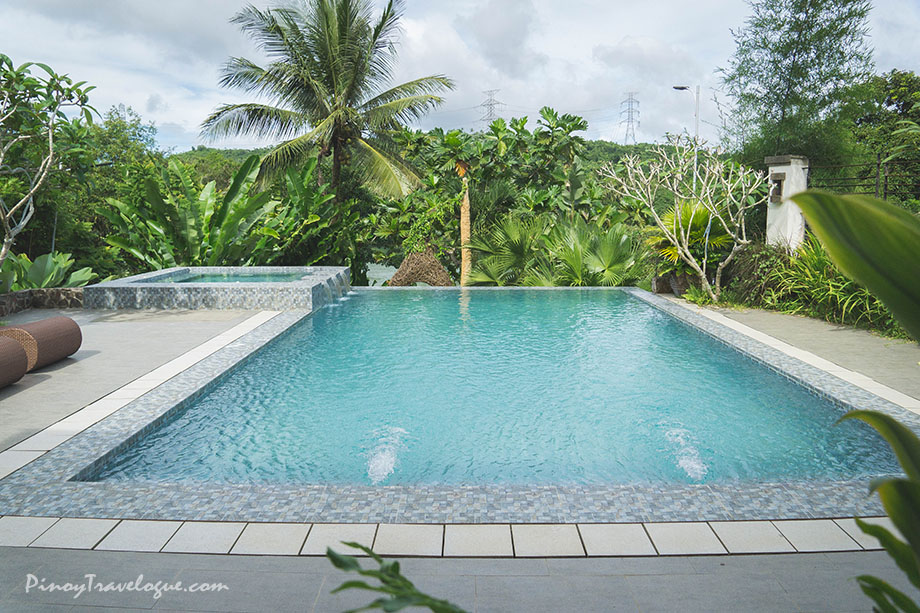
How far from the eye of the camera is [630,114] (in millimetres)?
34281

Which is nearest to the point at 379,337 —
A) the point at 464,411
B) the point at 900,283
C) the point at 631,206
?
the point at 464,411

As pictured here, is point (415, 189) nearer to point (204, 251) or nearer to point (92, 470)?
point (204, 251)

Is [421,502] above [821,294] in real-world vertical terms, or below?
below

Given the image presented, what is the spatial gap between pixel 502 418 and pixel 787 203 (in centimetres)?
696

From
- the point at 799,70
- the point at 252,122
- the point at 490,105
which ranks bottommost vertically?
the point at 252,122

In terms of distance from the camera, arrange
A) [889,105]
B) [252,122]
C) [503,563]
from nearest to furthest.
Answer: [503,563] < [252,122] < [889,105]

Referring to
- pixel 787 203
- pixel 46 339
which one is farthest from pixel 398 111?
pixel 46 339

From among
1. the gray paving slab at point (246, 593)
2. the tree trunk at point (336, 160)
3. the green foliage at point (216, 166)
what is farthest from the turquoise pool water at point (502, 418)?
the green foliage at point (216, 166)

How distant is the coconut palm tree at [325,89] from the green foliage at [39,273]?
19.1 feet

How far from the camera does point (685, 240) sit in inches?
385

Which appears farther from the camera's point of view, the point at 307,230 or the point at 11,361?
the point at 307,230

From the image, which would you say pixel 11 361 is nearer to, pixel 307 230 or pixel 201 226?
pixel 201 226

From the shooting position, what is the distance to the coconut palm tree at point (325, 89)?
1522cm

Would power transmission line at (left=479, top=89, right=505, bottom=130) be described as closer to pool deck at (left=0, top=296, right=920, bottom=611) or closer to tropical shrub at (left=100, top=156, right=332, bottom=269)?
tropical shrub at (left=100, top=156, right=332, bottom=269)
